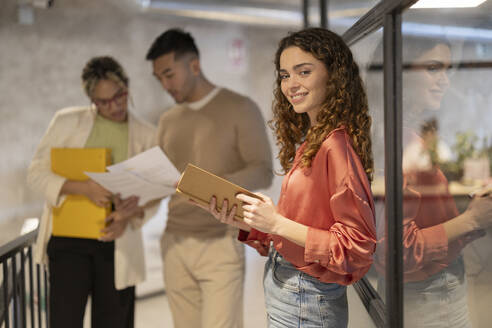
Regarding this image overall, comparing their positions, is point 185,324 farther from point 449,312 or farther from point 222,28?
point 222,28

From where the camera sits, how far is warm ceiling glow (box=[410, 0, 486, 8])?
0.85m

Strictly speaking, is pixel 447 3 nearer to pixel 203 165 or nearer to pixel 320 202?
pixel 320 202

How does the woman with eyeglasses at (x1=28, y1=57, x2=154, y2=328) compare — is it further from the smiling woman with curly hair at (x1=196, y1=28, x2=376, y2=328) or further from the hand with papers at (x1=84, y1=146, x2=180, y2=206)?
the smiling woman with curly hair at (x1=196, y1=28, x2=376, y2=328)

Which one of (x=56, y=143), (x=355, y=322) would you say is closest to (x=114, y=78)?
(x=56, y=143)

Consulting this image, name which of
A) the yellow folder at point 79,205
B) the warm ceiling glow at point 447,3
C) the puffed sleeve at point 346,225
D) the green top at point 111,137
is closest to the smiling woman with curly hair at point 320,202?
the puffed sleeve at point 346,225

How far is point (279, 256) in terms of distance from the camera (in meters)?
1.26

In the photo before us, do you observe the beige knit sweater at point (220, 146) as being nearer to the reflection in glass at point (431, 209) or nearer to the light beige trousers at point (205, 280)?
the light beige trousers at point (205, 280)

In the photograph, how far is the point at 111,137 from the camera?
2254 mm

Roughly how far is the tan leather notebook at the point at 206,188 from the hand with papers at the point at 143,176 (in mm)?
516

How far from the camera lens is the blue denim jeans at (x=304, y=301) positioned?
117 cm

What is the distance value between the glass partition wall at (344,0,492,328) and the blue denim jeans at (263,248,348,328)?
0.59 ft

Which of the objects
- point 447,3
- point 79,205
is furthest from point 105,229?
point 447,3

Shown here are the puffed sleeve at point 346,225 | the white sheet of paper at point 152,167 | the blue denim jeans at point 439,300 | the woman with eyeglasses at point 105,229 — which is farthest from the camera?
the woman with eyeglasses at point 105,229

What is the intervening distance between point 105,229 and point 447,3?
1660 mm
